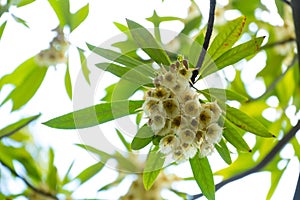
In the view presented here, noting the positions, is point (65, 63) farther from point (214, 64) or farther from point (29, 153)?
point (214, 64)

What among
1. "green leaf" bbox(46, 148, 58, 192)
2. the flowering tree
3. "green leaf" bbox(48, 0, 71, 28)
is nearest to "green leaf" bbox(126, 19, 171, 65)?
the flowering tree

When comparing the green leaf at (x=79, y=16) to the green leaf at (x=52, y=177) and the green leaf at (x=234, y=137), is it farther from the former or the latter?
the green leaf at (x=234, y=137)

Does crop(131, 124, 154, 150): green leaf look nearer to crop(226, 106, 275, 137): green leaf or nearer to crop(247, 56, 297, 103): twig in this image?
crop(226, 106, 275, 137): green leaf

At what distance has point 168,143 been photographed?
4.05ft

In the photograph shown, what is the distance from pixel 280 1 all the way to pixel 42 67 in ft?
3.00

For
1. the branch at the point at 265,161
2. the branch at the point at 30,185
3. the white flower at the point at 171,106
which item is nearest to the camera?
the white flower at the point at 171,106

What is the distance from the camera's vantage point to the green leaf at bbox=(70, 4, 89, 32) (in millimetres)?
2043

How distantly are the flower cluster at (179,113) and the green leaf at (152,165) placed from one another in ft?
0.56

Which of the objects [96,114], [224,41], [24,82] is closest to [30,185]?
[24,82]

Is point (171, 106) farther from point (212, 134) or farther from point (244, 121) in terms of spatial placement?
point (244, 121)

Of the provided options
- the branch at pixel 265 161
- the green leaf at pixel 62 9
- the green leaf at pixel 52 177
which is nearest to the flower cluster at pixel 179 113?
the branch at pixel 265 161

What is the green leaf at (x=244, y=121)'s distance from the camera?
130 centimetres

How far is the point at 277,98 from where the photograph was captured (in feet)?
7.17

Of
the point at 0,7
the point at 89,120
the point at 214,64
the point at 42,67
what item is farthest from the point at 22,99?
the point at 214,64
